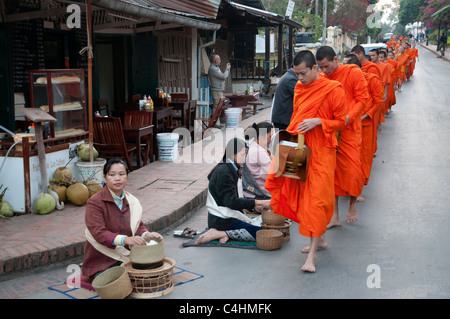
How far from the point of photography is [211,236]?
5680 millimetres

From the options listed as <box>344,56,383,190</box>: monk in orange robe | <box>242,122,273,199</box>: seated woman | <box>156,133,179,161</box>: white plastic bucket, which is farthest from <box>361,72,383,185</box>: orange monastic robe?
<box>156,133,179,161</box>: white plastic bucket

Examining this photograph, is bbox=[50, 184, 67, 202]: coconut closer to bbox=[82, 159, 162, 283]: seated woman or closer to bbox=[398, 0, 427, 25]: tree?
bbox=[82, 159, 162, 283]: seated woman

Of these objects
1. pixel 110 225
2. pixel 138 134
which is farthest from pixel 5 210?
pixel 138 134

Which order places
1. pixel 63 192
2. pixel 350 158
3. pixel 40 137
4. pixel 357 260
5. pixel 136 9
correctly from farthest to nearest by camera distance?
1. pixel 136 9
2. pixel 63 192
3. pixel 40 137
4. pixel 350 158
5. pixel 357 260

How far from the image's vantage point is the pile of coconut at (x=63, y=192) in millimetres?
6250

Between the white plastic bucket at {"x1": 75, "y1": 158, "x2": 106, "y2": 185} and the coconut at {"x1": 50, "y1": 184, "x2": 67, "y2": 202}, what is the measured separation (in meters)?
0.48

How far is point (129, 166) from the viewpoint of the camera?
340 inches

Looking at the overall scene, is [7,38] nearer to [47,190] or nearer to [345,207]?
[47,190]

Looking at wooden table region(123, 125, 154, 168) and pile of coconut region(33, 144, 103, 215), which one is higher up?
wooden table region(123, 125, 154, 168)

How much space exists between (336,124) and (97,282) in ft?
7.92

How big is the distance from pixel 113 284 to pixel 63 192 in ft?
9.16

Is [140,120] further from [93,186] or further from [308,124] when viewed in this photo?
[308,124]

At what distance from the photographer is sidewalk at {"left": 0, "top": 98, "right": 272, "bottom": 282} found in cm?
502
